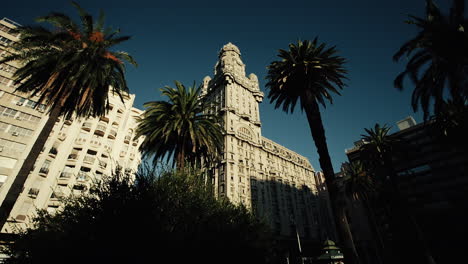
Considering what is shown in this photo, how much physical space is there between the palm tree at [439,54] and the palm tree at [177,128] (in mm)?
17455

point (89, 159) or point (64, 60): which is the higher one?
point (89, 159)

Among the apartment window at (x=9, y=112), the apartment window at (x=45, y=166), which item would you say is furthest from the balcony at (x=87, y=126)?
the apartment window at (x=9, y=112)

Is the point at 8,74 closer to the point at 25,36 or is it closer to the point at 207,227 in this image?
the point at 25,36

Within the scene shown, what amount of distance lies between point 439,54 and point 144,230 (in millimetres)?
20023

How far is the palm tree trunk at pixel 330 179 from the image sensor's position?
35.6 feet

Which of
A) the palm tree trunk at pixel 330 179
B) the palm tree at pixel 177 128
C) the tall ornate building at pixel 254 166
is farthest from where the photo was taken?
the tall ornate building at pixel 254 166

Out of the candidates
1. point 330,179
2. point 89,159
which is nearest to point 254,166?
point 89,159

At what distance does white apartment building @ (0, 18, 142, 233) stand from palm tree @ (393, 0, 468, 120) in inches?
1132

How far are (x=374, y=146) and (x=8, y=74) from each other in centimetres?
5593

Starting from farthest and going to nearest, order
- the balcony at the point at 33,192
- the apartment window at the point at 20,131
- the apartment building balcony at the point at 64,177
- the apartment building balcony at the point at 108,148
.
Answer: the apartment building balcony at the point at 108,148, the apartment building balcony at the point at 64,177, the apartment window at the point at 20,131, the balcony at the point at 33,192

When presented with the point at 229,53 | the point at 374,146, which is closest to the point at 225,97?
the point at 229,53

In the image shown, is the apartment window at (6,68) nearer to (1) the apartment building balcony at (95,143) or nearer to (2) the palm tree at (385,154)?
(1) the apartment building balcony at (95,143)

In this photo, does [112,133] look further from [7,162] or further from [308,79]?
[308,79]

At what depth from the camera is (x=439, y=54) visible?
42.6ft
